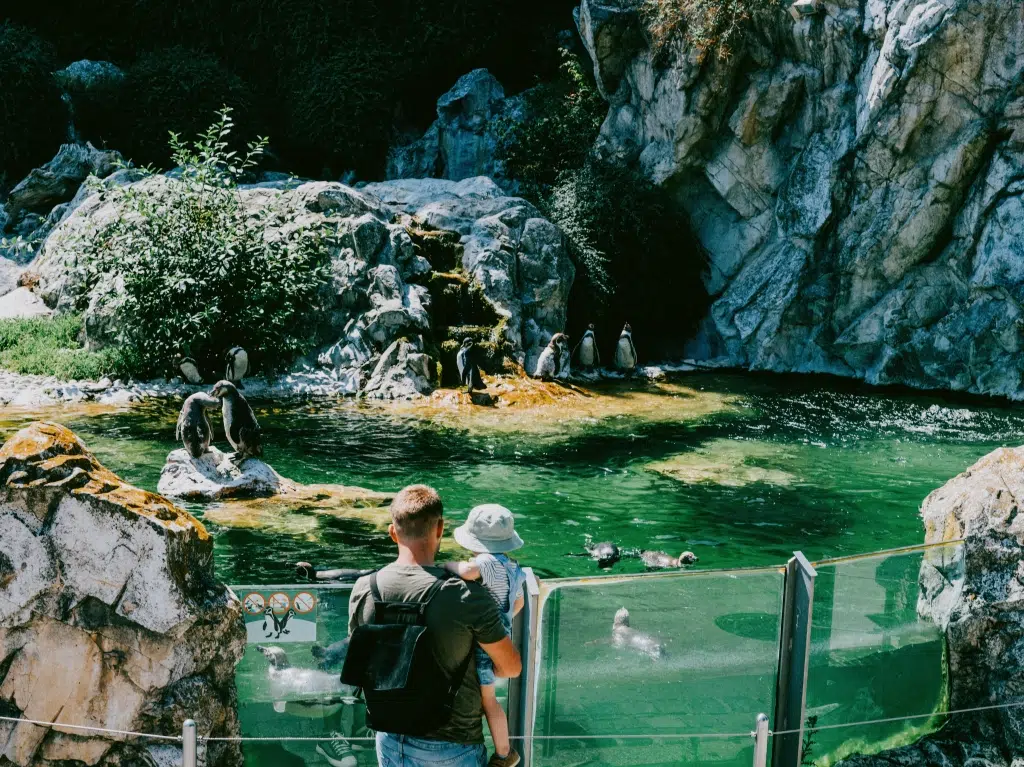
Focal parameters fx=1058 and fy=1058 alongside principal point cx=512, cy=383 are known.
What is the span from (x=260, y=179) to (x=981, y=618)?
19.1 metres

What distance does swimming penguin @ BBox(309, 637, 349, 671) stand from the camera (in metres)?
4.00

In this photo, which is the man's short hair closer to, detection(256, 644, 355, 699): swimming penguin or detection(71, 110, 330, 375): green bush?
detection(256, 644, 355, 699): swimming penguin

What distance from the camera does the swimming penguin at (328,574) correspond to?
7340 millimetres

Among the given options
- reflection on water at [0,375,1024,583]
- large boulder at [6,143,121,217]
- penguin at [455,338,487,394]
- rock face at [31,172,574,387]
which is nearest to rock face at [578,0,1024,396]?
reflection on water at [0,375,1024,583]

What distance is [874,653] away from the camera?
4730mm

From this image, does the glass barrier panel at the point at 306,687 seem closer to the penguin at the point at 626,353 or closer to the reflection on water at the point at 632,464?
the reflection on water at the point at 632,464

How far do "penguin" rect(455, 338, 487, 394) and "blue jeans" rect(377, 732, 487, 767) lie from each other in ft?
40.2

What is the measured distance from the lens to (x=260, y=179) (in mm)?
21828

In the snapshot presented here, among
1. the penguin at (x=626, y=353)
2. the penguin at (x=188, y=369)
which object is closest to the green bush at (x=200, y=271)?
the penguin at (x=188, y=369)

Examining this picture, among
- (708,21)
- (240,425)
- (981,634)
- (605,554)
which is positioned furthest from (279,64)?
(981,634)

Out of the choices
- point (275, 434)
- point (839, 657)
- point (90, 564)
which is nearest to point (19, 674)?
point (90, 564)

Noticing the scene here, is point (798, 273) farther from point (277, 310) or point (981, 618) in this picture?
point (981, 618)

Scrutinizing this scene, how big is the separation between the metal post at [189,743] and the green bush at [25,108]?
70.8ft

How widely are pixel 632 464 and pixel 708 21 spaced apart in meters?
10.5
